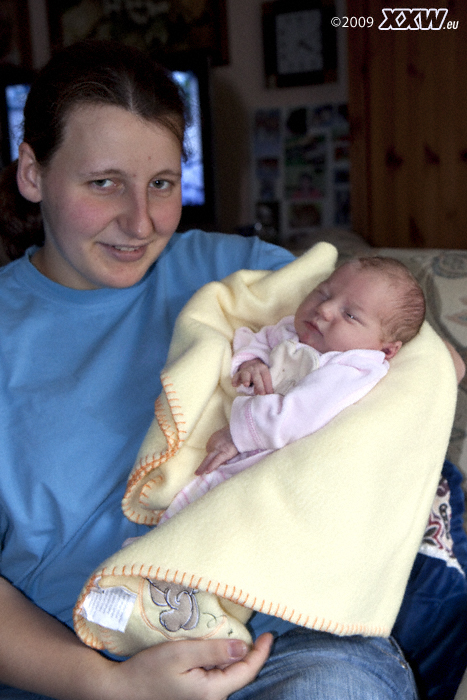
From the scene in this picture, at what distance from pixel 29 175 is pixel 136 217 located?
225mm

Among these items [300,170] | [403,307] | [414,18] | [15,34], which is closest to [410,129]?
[414,18]

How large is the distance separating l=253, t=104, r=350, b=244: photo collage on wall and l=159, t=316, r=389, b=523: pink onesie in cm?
207

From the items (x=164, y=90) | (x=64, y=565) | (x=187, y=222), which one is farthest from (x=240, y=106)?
(x=64, y=565)

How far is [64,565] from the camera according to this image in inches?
38.7

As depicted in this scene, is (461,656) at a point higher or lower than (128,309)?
lower

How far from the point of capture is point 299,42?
2.97m

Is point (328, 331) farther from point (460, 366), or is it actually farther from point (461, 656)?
point (461, 656)

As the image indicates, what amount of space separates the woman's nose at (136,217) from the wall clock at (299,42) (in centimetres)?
230

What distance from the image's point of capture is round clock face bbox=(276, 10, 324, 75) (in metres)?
2.93

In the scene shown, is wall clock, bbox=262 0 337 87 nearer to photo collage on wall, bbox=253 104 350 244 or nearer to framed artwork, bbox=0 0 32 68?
photo collage on wall, bbox=253 104 350 244

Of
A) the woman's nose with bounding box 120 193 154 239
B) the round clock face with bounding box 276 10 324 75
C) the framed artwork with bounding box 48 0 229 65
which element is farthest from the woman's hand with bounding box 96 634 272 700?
the framed artwork with bounding box 48 0 229 65

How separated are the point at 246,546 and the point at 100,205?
1.84 ft

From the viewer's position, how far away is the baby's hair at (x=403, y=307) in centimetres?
103

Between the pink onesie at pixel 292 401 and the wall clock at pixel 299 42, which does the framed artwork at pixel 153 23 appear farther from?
the pink onesie at pixel 292 401
